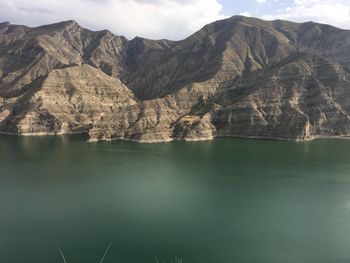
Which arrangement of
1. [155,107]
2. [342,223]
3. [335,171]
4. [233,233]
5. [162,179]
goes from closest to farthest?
[233,233] < [342,223] < [162,179] < [335,171] < [155,107]

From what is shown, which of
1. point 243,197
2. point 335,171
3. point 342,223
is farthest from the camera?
point 335,171

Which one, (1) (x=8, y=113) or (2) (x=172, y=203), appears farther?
(1) (x=8, y=113)

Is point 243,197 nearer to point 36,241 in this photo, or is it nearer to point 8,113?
point 36,241

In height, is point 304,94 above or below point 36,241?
above

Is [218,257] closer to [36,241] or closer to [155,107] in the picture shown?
[36,241]

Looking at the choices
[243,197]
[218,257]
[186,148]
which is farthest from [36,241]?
[186,148]

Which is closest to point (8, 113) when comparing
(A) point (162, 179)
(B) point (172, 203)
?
(A) point (162, 179)
